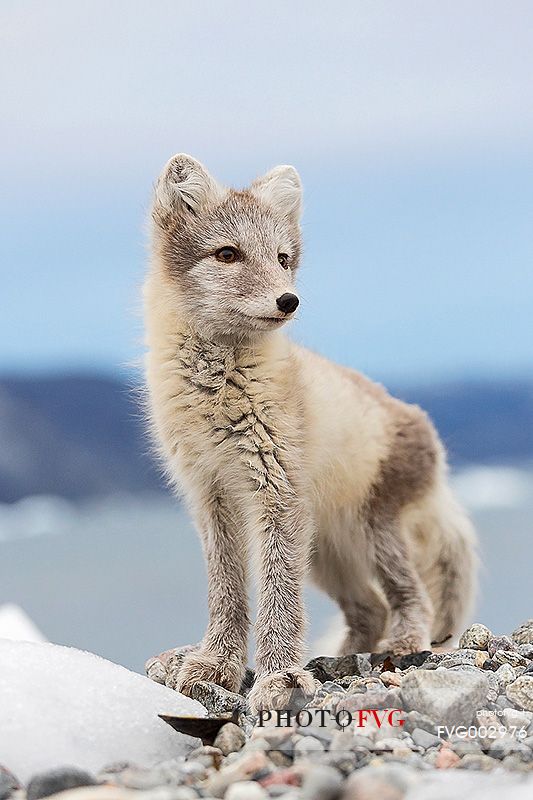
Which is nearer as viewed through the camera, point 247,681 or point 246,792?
point 246,792

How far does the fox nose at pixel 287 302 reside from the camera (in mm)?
2877

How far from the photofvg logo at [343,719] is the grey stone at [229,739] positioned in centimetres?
11

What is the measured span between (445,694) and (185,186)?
1.66 metres

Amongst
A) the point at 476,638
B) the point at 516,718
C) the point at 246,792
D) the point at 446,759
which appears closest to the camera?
the point at 246,792

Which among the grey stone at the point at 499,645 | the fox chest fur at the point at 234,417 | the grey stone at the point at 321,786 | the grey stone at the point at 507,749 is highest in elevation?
the fox chest fur at the point at 234,417

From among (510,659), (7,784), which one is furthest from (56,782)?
(510,659)

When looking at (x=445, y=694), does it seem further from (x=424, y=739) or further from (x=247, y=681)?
(x=247, y=681)

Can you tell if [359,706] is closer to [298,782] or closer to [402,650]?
[298,782]

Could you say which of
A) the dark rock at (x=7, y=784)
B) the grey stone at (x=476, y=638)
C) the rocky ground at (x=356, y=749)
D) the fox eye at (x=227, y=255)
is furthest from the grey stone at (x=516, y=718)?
the fox eye at (x=227, y=255)

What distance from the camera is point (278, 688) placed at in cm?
276

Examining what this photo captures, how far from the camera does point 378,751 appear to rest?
2.24 meters

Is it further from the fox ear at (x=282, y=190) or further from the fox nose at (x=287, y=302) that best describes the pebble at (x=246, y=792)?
the fox ear at (x=282, y=190)

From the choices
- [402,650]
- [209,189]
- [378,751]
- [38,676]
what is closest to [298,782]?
[378,751]

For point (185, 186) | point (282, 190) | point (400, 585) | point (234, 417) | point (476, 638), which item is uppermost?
point (282, 190)
